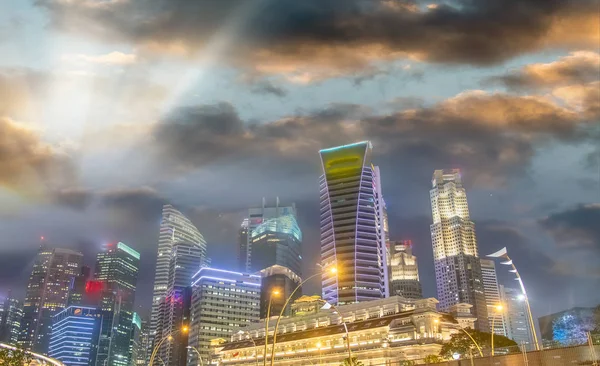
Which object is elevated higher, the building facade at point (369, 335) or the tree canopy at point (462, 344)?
the building facade at point (369, 335)

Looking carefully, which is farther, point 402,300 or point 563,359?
point 402,300

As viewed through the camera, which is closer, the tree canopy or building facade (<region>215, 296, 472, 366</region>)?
the tree canopy

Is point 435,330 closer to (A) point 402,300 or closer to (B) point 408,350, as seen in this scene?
(B) point 408,350

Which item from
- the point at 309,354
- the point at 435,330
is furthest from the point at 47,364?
the point at 435,330

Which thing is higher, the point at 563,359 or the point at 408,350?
the point at 408,350

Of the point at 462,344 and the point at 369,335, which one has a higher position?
the point at 369,335

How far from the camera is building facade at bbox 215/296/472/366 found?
5823 inches

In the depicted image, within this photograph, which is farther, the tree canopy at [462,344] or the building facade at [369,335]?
the building facade at [369,335]

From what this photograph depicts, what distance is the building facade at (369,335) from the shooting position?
5823 inches

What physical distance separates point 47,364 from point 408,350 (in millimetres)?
90842

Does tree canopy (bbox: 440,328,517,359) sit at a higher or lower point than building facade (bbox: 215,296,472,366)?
lower

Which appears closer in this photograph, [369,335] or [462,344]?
[462,344]

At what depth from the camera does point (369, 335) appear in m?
160

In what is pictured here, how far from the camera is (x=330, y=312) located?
19512 centimetres
